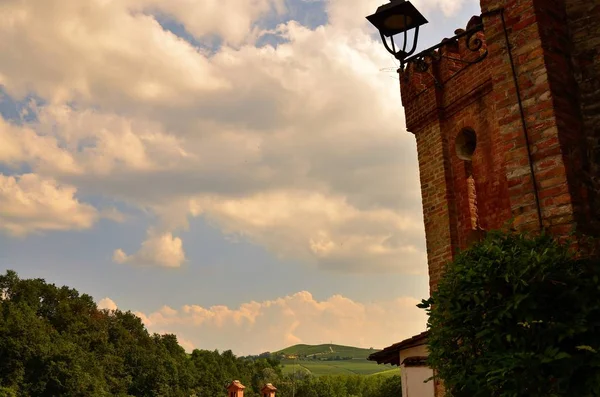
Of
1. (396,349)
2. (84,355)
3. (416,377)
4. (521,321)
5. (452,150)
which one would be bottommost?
(416,377)

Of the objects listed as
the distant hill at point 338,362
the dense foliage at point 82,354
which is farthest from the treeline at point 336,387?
the distant hill at point 338,362

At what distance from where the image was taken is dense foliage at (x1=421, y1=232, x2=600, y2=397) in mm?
3785

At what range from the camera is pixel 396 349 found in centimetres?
1124

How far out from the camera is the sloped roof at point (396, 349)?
35.0 feet

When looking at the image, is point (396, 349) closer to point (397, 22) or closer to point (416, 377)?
point (416, 377)

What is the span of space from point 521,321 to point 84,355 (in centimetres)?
4343

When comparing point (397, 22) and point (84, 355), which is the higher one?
point (397, 22)

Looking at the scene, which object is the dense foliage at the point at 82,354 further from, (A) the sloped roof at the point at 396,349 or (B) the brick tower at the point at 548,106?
(B) the brick tower at the point at 548,106

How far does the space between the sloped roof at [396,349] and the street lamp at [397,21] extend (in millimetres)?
5866

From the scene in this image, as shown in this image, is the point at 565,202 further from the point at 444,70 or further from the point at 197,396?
the point at 197,396

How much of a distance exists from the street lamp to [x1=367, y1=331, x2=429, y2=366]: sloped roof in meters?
5.87

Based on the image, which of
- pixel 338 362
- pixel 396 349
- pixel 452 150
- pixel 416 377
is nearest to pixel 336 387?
pixel 338 362

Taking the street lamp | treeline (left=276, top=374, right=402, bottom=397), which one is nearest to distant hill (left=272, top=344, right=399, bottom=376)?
treeline (left=276, top=374, right=402, bottom=397)

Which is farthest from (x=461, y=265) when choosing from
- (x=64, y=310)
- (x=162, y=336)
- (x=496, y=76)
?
(x=162, y=336)
